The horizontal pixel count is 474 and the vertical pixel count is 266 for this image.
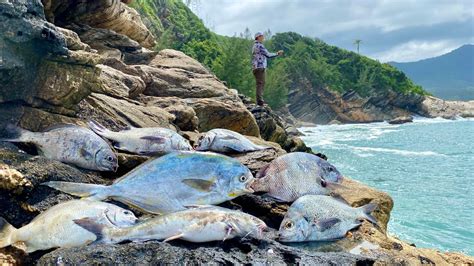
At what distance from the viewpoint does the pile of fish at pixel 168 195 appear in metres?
3.00

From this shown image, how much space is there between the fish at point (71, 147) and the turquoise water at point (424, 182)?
363 inches

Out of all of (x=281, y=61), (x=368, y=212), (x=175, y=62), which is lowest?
(x=368, y=212)

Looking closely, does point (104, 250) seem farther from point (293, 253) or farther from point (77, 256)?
point (293, 253)

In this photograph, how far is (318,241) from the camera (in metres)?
3.67

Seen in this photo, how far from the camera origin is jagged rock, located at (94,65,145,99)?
6.52 metres

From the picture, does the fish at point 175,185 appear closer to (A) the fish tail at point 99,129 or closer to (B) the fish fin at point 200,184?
(B) the fish fin at point 200,184

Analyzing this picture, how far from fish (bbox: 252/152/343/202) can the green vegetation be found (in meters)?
40.2

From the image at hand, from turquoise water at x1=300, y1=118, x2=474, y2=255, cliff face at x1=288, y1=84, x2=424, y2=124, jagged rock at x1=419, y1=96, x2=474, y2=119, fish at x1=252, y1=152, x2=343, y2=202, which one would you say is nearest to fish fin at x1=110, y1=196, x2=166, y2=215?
fish at x1=252, y1=152, x2=343, y2=202

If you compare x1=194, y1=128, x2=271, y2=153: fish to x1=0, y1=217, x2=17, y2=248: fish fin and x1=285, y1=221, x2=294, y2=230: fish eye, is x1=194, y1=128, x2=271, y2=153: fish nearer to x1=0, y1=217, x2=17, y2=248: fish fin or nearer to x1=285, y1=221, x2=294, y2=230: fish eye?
x1=285, y1=221, x2=294, y2=230: fish eye

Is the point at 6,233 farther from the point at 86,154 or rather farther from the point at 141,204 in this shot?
the point at 86,154

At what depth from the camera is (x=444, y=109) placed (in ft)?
250

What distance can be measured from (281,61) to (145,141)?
247 ft

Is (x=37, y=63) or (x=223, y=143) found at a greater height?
(x=37, y=63)

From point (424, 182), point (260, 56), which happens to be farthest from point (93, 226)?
point (424, 182)
